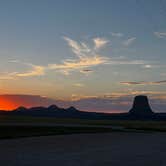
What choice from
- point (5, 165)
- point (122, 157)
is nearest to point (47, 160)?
point (5, 165)

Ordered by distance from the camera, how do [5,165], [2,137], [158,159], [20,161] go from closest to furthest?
1. [5,165]
2. [20,161]
3. [158,159]
4. [2,137]

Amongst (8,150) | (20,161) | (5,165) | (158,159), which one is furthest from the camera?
(8,150)

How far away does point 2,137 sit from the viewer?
39688 mm

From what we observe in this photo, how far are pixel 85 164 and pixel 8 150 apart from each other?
816 cm

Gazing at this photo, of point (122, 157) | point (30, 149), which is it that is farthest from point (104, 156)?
point (30, 149)

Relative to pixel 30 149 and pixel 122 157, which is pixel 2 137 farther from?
pixel 122 157

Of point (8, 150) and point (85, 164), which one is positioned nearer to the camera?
point (85, 164)

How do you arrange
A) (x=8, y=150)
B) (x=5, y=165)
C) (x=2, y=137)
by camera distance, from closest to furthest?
(x=5, y=165), (x=8, y=150), (x=2, y=137)

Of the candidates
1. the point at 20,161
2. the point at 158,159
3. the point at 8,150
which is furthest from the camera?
the point at 8,150

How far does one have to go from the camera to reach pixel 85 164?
856 inches

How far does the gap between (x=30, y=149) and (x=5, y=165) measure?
822cm

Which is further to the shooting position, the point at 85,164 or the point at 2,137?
the point at 2,137

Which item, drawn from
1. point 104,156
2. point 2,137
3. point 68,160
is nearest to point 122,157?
point 104,156

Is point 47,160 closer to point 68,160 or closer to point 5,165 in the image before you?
point 68,160
